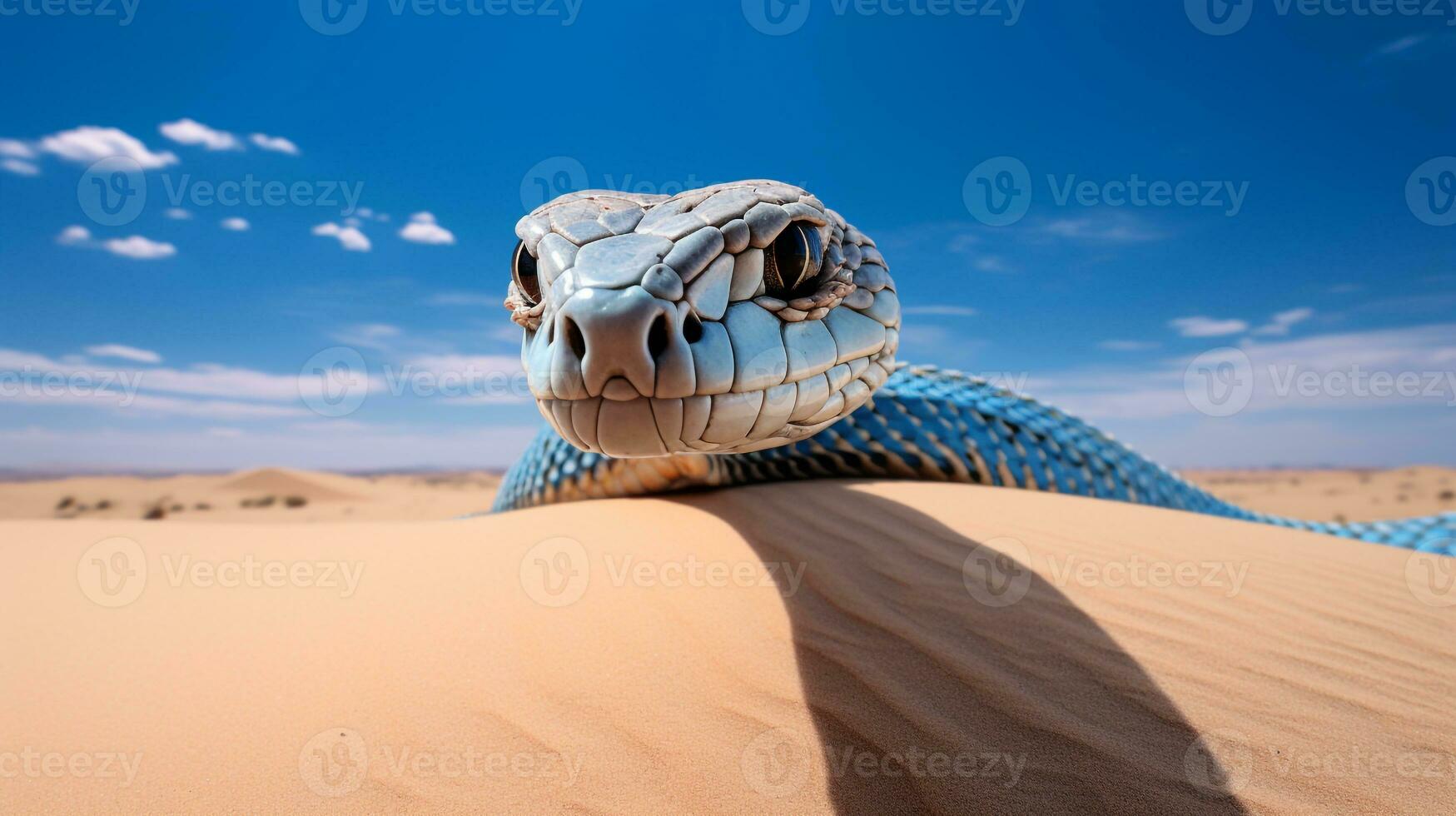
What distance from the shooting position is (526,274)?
9.49 feet

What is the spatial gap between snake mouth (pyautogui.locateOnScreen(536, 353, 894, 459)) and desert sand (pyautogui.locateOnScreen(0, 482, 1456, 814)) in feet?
2.88

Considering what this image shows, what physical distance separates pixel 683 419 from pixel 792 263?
98 centimetres

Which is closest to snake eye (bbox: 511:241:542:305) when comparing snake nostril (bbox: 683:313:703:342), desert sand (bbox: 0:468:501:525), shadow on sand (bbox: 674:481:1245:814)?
snake nostril (bbox: 683:313:703:342)

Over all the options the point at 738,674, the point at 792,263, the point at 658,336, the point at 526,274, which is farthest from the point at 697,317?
the point at 738,674

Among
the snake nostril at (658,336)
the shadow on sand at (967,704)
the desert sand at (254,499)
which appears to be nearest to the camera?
the shadow on sand at (967,704)

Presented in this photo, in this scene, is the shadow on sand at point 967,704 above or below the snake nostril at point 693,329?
below

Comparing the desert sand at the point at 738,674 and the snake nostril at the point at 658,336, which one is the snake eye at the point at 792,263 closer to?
the snake nostril at the point at 658,336

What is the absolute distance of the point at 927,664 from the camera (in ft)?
8.50

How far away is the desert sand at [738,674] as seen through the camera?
2.07m

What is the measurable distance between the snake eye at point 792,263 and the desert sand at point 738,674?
1394mm

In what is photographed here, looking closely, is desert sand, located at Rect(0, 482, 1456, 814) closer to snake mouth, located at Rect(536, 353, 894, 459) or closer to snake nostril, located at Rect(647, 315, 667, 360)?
snake mouth, located at Rect(536, 353, 894, 459)

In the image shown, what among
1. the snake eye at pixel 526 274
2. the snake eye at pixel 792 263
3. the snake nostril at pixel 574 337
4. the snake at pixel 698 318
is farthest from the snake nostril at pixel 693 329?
the snake eye at pixel 526 274

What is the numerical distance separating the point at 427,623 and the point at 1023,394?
5.67 m

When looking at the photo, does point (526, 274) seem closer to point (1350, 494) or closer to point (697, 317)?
point (697, 317)
